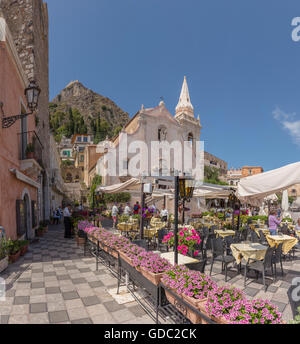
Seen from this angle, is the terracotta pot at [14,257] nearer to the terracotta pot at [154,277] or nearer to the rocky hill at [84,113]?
the terracotta pot at [154,277]

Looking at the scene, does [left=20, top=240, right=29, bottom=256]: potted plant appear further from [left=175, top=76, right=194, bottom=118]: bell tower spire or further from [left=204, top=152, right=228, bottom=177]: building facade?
[left=204, top=152, right=228, bottom=177]: building facade

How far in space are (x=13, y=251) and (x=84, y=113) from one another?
313ft

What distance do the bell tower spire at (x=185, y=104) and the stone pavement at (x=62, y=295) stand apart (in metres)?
31.8

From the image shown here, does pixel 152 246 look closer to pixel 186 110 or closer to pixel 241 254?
pixel 241 254

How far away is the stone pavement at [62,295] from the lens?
3.53 metres

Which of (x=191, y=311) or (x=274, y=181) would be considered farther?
(x=274, y=181)

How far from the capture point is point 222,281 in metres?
5.37

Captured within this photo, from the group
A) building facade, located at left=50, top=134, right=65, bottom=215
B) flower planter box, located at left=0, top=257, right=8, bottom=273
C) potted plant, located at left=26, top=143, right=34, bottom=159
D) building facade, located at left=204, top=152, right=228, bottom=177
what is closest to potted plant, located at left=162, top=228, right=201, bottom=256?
flower planter box, located at left=0, top=257, right=8, bottom=273

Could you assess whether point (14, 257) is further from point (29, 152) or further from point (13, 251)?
point (29, 152)

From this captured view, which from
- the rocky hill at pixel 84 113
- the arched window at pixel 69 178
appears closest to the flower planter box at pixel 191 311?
the arched window at pixel 69 178

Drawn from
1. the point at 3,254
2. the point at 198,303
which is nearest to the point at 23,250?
the point at 3,254

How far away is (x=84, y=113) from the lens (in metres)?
94.9
